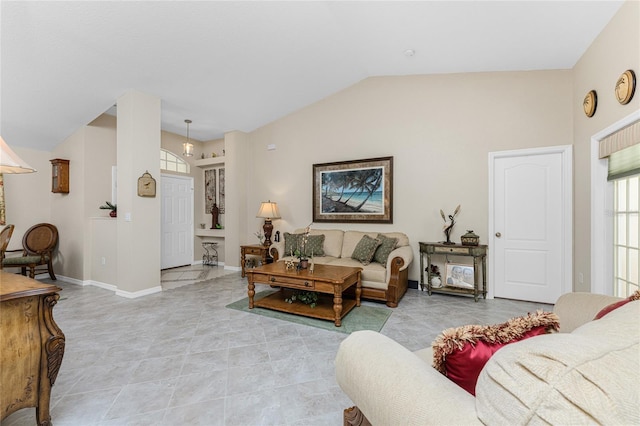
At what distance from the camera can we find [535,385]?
520mm

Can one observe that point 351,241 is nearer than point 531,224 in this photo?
No

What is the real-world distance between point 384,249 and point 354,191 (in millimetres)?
1236

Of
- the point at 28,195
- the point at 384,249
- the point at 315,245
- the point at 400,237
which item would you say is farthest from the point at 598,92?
the point at 28,195

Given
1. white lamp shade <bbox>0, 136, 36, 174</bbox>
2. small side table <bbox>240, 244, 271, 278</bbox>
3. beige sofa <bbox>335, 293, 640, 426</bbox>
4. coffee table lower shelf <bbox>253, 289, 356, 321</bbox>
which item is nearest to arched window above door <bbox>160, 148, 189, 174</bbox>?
small side table <bbox>240, 244, 271, 278</bbox>

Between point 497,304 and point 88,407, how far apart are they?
412 centimetres

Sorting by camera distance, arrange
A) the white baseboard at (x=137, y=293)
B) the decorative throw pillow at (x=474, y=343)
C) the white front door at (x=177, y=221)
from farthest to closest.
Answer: the white front door at (x=177, y=221), the white baseboard at (x=137, y=293), the decorative throw pillow at (x=474, y=343)

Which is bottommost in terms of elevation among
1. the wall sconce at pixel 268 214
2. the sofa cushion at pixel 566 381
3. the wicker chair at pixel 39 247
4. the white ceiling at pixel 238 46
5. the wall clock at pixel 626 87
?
the wicker chair at pixel 39 247

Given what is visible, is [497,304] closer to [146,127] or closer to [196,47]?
[196,47]

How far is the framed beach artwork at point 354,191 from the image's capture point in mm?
4363

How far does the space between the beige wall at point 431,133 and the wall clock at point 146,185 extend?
2268 mm

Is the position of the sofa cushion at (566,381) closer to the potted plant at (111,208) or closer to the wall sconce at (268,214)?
the wall sconce at (268,214)

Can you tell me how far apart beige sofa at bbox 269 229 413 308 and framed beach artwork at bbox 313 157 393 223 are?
357 mm

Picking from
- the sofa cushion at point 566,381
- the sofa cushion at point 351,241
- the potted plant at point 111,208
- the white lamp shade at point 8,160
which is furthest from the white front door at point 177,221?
the sofa cushion at point 566,381

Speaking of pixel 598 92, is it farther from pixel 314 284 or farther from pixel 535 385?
pixel 535 385
